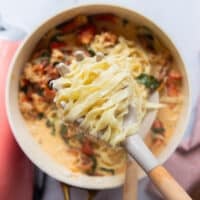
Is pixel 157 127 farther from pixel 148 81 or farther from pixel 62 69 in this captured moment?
pixel 62 69

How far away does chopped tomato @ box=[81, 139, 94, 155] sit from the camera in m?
0.72

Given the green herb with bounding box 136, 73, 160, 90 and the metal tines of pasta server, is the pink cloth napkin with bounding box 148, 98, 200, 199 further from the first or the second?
the metal tines of pasta server

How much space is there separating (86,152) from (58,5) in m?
0.29

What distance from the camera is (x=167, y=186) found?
0.53m

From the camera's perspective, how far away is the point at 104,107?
62cm

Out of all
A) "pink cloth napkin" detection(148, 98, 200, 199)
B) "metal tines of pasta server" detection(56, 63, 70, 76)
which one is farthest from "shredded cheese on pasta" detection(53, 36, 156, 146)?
"pink cloth napkin" detection(148, 98, 200, 199)

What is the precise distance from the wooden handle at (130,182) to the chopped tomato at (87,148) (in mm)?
95

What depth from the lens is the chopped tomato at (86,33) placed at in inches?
29.0

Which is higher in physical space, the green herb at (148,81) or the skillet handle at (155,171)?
the green herb at (148,81)

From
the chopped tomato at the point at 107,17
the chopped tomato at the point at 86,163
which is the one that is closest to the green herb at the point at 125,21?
the chopped tomato at the point at 107,17

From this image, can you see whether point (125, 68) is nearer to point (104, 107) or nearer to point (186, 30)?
point (104, 107)

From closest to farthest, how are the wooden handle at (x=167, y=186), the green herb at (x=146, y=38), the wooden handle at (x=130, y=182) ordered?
1. the wooden handle at (x=167, y=186)
2. the wooden handle at (x=130, y=182)
3. the green herb at (x=146, y=38)

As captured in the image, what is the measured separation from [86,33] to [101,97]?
0.52ft

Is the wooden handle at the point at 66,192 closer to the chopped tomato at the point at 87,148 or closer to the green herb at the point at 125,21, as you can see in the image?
the chopped tomato at the point at 87,148
